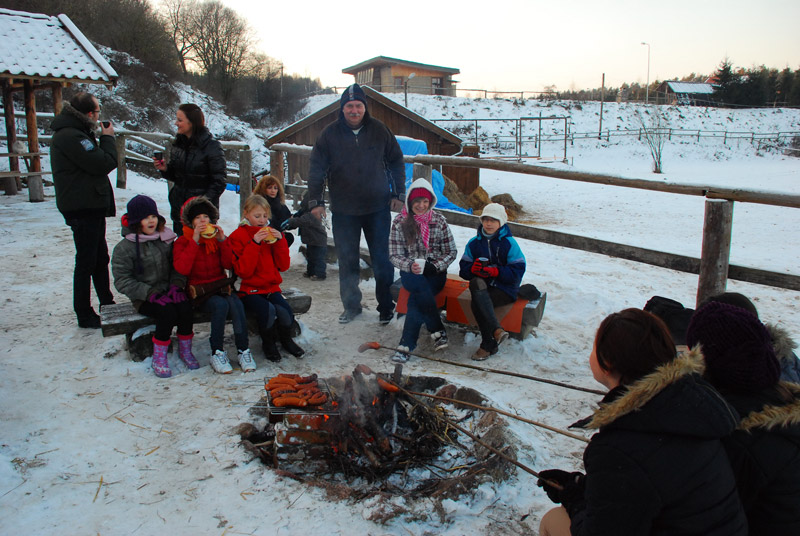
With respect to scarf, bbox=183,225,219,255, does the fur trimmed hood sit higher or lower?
lower

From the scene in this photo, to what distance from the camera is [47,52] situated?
9742mm

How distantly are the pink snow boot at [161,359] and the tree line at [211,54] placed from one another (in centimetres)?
2696

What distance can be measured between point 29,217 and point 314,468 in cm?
866

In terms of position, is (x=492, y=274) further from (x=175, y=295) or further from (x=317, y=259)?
(x=317, y=259)

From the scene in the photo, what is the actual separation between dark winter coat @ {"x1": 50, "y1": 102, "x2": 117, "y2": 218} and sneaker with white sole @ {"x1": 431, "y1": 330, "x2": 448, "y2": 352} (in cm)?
276

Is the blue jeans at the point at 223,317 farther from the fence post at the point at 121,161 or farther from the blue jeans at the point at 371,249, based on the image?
the fence post at the point at 121,161

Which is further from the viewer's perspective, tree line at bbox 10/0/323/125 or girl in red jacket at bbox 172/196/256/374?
tree line at bbox 10/0/323/125

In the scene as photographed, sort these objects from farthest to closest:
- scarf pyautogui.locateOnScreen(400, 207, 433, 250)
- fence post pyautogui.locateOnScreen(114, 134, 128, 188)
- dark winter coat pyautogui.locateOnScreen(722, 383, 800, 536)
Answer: fence post pyautogui.locateOnScreen(114, 134, 128, 188) → scarf pyautogui.locateOnScreen(400, 207, 433, 250) → dark winter coat pyautogui.locateOnScreen(722, 383, 800, 536)

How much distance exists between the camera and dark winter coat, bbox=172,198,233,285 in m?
4.14

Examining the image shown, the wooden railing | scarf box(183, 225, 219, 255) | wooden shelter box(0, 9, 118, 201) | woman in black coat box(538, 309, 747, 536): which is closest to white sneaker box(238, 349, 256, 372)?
scarf box(183, 225, 219, 255)

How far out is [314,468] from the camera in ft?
9.79

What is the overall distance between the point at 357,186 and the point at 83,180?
2.16 m

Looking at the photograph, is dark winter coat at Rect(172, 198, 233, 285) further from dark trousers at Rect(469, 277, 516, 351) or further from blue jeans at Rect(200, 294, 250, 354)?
dark trousers at Rect(469, 277, 516, 351)

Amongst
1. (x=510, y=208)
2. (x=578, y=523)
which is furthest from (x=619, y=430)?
(x=510, y=208)
